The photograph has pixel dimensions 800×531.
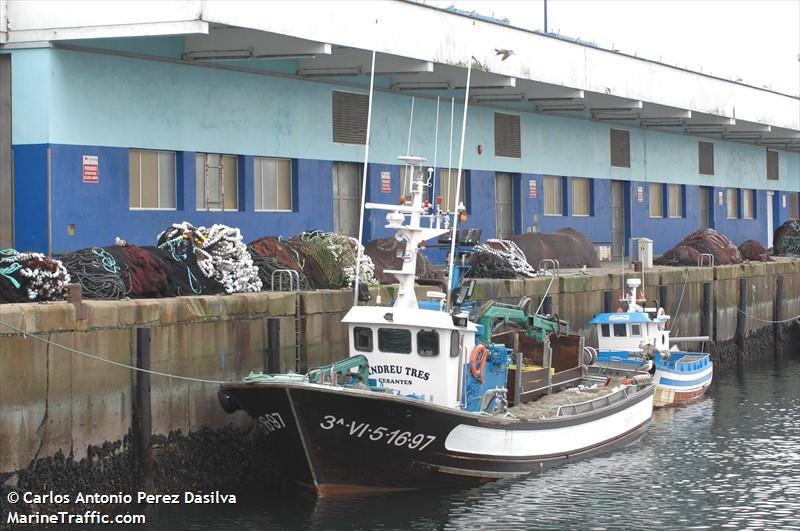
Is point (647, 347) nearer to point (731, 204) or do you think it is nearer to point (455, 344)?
point (455, 344)

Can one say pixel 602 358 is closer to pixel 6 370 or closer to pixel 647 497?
pixel 647 497

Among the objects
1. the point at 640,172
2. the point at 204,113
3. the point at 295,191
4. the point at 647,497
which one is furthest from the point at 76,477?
the point at 640,172

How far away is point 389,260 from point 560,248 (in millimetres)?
8050

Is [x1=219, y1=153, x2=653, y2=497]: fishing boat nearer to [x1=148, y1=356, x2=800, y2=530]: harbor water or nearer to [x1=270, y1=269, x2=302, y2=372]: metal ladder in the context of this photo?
[x1=148, y1=356, x2=800, y2=530]: harbor water

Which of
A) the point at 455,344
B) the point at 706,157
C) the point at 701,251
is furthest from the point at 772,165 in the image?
the point at 455,344

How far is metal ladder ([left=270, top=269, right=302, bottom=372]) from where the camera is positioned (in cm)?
1914

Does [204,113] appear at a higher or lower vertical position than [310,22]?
lower

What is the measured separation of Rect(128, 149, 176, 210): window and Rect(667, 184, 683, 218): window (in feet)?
73.2

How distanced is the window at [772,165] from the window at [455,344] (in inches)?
1347

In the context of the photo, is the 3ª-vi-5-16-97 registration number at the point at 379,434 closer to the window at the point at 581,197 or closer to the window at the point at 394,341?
the window at the point at 394,341

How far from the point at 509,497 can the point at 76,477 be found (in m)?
5.77

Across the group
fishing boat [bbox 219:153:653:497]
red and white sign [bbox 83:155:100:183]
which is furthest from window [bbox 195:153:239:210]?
fishing boat [bbox 219:153:653:497]

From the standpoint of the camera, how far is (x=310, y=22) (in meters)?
22.5

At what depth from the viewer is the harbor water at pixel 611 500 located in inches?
621
